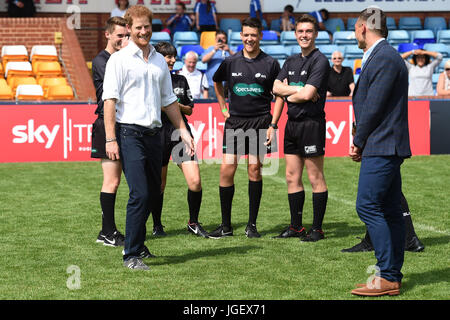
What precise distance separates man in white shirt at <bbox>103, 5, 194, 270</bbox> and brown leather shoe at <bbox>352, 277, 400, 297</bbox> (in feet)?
6.05

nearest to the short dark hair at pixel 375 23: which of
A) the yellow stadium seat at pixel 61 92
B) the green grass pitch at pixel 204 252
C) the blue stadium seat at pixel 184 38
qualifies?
the green grass pitch at pixel 204 252

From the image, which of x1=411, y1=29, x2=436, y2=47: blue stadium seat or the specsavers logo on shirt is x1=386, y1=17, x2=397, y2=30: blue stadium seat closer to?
x1=411, y1=29, x2=436, y2=47: blue stadium seat

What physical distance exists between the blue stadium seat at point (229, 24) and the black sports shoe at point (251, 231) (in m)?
13.8

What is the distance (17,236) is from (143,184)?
239 centimetres

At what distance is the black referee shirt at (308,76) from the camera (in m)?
8.01

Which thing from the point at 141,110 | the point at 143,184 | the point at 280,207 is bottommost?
the point at 280,207

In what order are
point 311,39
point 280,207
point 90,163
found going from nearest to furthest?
point 311,39
point 280,207
point 90,163

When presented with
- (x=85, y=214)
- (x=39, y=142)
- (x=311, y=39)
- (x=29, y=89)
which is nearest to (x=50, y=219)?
(x=85, y=214)

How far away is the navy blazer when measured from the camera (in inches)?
228

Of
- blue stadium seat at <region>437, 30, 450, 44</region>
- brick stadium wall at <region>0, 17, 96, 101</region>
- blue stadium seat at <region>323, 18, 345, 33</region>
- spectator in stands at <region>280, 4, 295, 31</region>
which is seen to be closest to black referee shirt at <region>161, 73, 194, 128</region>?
brick stadium wall at <region>0, 17, 96, 101</region>

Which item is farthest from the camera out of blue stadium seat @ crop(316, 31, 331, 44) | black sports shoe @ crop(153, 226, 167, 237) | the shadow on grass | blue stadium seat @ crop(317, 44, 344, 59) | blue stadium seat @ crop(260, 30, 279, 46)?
blue stadium seat @ crop(316, 31, 331, 44)

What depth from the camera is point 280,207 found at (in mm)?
10367

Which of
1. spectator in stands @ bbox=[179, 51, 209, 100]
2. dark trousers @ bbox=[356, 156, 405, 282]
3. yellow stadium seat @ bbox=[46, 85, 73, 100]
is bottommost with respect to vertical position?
dark trousers @ bbox=[356, 156, 405, 282]
